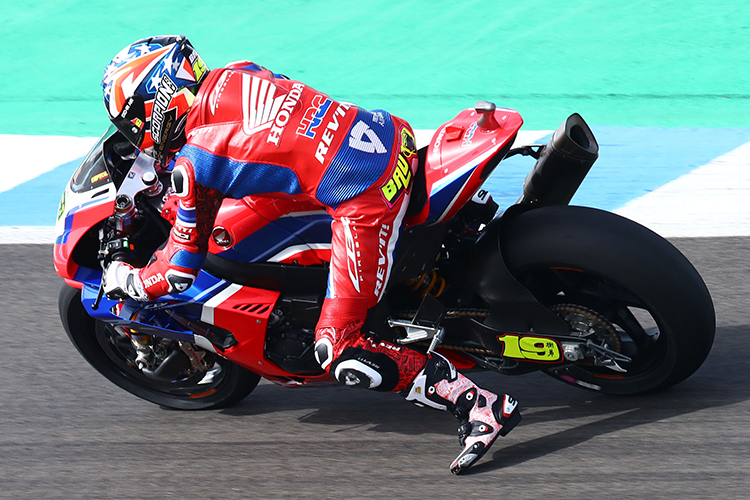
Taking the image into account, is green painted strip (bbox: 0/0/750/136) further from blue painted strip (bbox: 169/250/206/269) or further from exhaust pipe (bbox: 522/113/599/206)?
blue painted strip (bbox: 169/250/206/269)

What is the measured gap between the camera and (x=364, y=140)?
10.8 feet

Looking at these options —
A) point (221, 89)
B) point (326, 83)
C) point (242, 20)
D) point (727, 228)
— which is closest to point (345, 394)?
point (221, 89)

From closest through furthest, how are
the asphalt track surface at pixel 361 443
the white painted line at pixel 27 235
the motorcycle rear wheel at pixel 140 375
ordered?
the asphalt track surface at pixel 361 443 → the motorcycle rear wheel at pixel 140 375 → the white painted line at pixel 27 235

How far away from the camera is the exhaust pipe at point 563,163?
3.47 m

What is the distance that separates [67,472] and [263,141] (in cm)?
159

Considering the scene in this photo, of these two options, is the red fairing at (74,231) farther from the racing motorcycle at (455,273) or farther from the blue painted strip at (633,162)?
the blue painted strip at (633,162)

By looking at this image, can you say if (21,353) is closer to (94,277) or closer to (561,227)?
(94,277)

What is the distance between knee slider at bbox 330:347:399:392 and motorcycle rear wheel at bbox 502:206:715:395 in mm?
611

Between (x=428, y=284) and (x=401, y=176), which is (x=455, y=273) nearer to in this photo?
(x=428, y=284)

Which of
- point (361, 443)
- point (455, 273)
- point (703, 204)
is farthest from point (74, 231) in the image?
point (703, 204)

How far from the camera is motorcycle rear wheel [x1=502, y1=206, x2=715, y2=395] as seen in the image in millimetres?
3295

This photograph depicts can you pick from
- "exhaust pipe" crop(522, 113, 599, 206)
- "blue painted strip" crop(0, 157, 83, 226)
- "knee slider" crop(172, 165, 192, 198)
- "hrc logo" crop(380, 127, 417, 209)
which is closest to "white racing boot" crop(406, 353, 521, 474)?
"hrc logo" crop(380, 127, 417, 209)

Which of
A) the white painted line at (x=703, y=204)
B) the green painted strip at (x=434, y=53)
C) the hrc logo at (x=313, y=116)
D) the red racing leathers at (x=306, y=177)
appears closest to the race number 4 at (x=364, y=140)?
the red racing leathers at (x=306, y=177)

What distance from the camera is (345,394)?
161 inches
